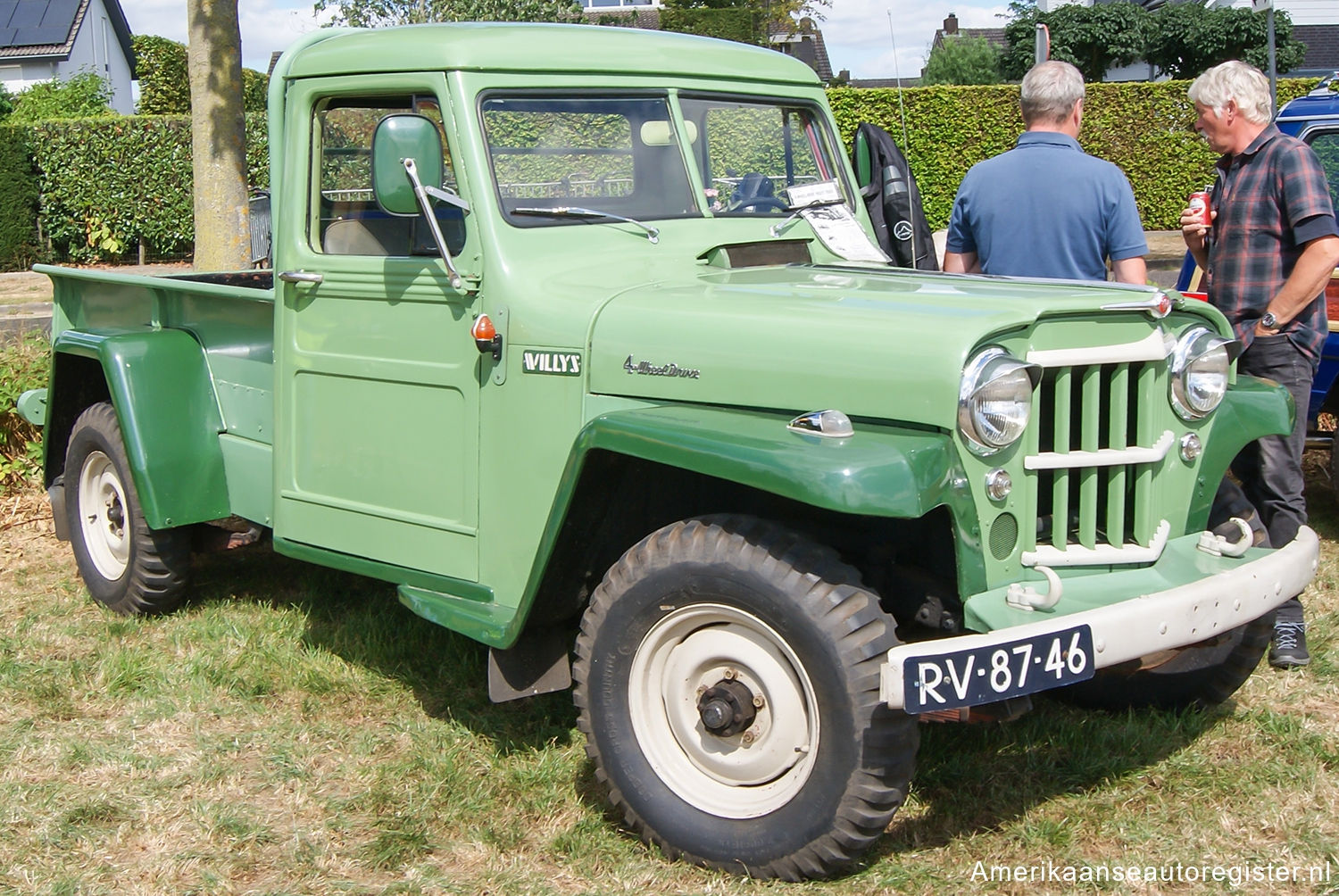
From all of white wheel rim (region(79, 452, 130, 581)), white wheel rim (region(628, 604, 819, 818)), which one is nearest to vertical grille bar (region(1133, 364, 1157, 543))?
white wheel rim (region(628, 604, 819, 818))

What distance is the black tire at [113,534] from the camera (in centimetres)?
487

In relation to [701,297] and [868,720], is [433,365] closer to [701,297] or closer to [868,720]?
[701,297]

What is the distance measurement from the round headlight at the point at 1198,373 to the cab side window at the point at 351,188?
213 cm

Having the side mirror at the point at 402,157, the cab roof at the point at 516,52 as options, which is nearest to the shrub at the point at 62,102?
the cab roof at the point at 516,52

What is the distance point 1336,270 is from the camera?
5.67 metres

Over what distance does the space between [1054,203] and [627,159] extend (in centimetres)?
145

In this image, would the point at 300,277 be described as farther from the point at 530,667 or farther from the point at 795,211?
the point at 795,211

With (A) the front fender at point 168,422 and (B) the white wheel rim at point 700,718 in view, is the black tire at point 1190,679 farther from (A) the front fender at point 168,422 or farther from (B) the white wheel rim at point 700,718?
(A) the front fender at point 168,422

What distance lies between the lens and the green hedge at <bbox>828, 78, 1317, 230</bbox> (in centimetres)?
1638

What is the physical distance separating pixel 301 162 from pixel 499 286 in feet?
3.14

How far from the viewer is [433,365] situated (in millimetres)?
3613

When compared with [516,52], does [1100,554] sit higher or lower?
lower

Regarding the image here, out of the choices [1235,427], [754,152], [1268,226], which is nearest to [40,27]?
[754,152]

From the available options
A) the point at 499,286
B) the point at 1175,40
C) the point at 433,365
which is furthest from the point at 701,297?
the point at 1175,40
